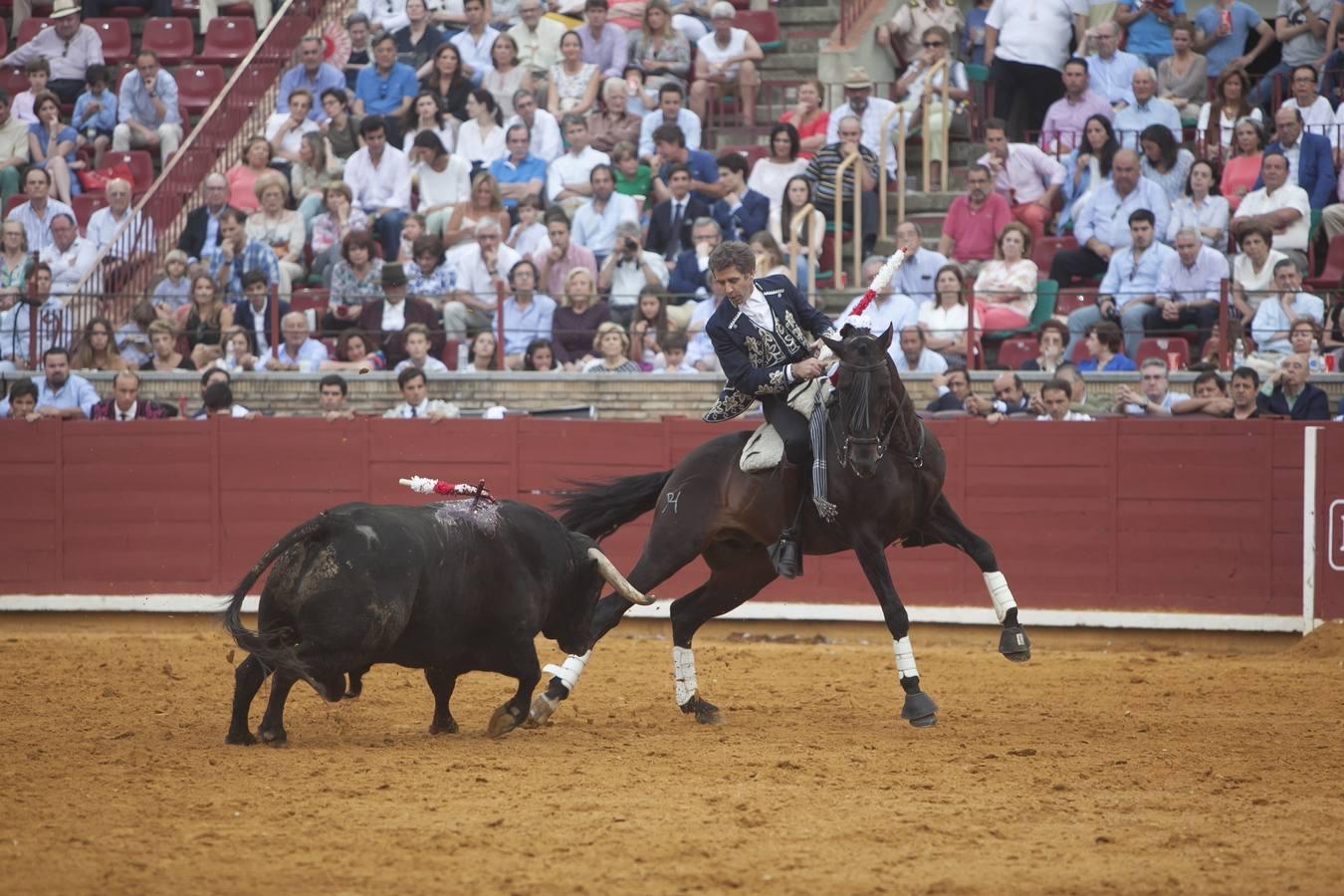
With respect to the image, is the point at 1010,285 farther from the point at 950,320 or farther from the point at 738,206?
the point at 738,206

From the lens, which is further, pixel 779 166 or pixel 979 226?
pixel 779 166

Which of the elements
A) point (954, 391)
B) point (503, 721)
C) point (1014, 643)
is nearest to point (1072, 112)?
point (954, 391)

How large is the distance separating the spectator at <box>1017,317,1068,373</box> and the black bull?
5.52 m

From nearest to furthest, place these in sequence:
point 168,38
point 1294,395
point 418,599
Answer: point 418,599 < point 1294,395 < point 168,38

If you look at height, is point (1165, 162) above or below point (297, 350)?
above

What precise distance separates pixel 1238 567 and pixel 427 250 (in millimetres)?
7007

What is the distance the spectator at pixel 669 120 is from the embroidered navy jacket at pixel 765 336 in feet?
24.8

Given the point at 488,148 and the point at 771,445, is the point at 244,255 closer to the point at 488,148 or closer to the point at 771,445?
the point at 488,148

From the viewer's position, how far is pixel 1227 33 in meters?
15.4

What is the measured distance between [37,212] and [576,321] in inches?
241

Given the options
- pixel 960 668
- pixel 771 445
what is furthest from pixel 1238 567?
pixel 771 445

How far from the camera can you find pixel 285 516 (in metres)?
13.4

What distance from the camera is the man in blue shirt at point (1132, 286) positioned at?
1314 cm

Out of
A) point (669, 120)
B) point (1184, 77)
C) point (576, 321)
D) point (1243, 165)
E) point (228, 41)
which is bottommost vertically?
point (576, 321)
